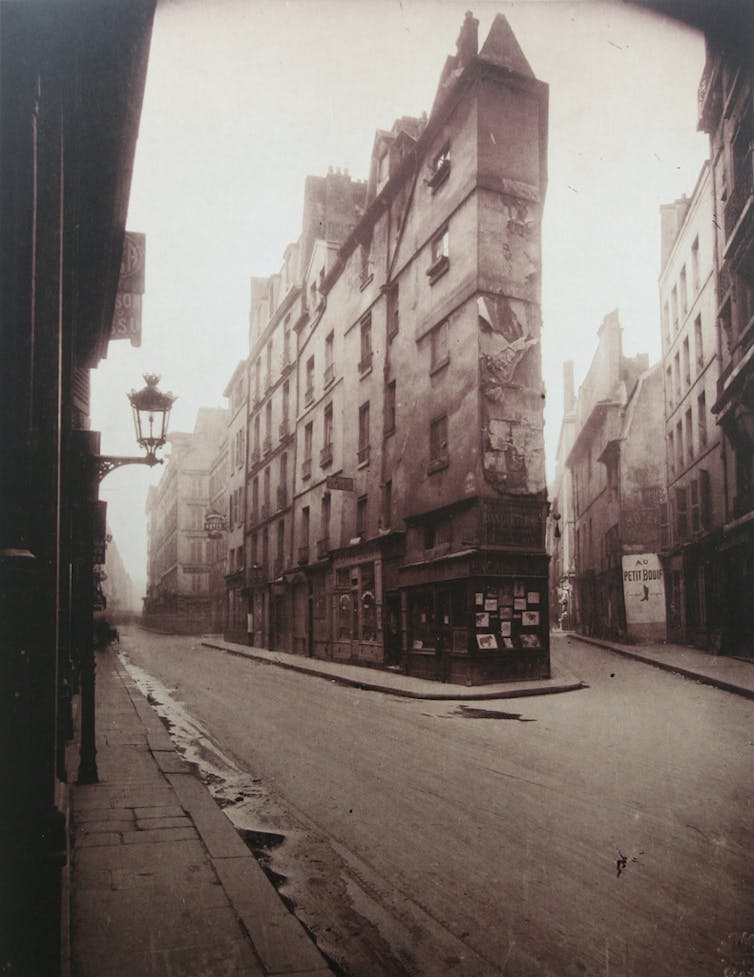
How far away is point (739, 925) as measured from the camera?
394cm

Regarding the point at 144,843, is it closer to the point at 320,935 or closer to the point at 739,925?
the point at 320,935

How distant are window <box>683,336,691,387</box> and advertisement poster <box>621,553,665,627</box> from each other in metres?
8.62

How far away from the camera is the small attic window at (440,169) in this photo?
69.7 ft

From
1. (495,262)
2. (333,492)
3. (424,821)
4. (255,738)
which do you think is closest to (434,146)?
(495,262)

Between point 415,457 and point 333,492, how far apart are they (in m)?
7.03

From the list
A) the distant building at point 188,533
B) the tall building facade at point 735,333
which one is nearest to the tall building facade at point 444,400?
the tall building facade at point 735,333

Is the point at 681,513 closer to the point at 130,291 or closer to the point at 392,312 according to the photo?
the point at 392,312

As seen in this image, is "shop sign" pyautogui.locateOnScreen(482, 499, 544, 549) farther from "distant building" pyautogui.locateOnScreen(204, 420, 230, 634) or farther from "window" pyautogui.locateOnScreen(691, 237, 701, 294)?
"distant building" pyautogui.locateOnScreen(204, 420, 230, 634)

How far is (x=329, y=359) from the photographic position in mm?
30484

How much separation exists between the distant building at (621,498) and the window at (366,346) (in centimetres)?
1577

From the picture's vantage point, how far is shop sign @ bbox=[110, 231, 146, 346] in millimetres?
13000

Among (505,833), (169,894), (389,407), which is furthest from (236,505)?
(169,894)

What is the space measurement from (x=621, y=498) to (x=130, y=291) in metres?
29.2

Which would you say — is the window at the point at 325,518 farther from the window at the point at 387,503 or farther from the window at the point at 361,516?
the window at the point at 387,503
